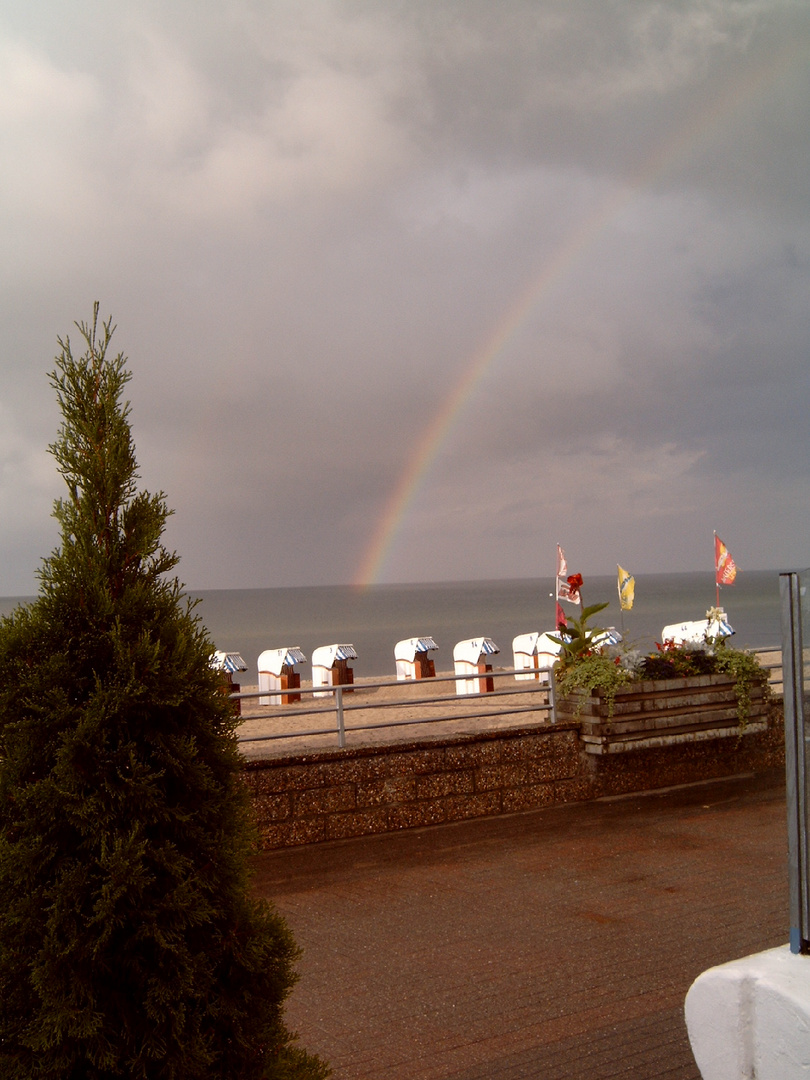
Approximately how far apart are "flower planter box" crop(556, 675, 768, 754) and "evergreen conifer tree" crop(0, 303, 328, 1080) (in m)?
7.15

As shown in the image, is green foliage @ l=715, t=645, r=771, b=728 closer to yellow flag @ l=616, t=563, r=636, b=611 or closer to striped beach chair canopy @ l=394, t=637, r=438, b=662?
yellow flag @ l=616, t=563, r=636, b=611

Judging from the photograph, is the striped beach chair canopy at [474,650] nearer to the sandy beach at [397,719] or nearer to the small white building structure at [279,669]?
the sandy beach at [397,719]

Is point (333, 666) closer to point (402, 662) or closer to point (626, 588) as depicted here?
point (402, 662)

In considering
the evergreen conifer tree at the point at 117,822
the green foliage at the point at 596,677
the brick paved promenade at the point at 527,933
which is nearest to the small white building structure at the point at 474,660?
the green foliage at the point at 596,677

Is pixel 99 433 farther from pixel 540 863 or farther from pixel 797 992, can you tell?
pixel 540 863

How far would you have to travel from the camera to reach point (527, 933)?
594cm

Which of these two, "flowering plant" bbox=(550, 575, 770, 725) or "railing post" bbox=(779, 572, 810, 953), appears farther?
"flowering plant" bbox=(550, 575, 770, 725)

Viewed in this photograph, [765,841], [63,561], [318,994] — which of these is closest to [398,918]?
[318,994]

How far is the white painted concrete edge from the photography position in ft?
8.41

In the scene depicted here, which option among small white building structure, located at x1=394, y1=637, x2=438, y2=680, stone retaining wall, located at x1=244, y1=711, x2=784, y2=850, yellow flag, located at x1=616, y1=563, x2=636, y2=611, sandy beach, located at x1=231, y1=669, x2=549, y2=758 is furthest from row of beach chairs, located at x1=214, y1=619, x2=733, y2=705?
stone retaining wall, located at x1=244, y1=711, x2=784, y2=850

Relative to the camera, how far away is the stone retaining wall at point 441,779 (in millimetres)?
8070

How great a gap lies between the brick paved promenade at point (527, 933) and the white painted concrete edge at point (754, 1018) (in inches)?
57.6

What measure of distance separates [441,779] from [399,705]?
0.96 metres

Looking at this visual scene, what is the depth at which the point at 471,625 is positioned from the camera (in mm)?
95625
